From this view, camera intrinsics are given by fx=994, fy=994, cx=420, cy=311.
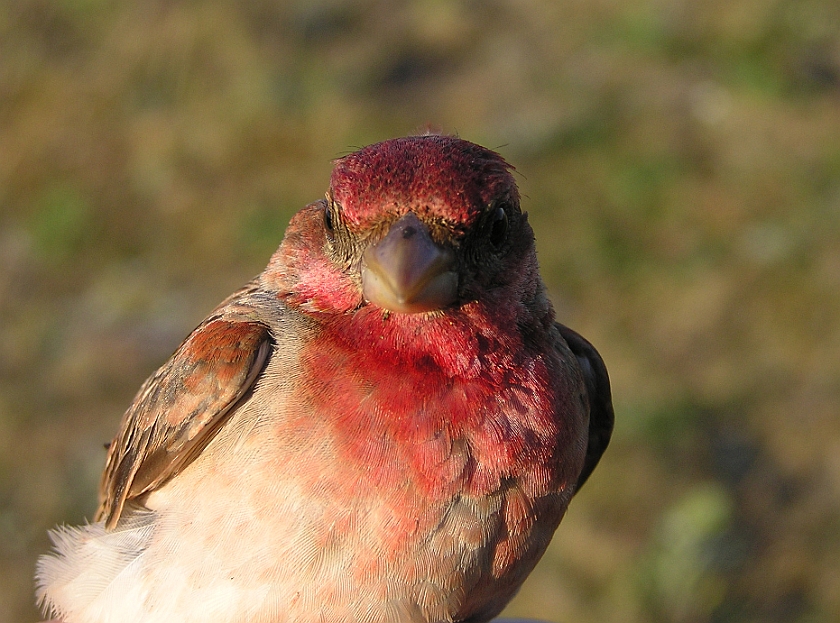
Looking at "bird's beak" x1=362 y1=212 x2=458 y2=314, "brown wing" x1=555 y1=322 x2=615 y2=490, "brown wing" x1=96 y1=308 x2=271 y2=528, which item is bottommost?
"brown wing" x1=555 y1=322 x2=615 y2=490

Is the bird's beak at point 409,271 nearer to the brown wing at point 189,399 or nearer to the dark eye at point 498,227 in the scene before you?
the dark eye at point 498,227

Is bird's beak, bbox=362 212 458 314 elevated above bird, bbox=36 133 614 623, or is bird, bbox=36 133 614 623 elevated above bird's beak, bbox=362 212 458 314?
bird's beak, bbox=362 212 458 314

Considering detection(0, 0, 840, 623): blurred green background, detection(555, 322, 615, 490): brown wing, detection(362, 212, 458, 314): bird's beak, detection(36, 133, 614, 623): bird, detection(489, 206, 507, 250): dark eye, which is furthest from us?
detection(0, 0, 840, 623): blurred green background

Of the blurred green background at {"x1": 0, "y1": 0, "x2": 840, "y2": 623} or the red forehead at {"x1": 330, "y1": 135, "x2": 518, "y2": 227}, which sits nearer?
the red forehead at {"x1": 330, "y1": 135, "x2": 518, "y2": 227}

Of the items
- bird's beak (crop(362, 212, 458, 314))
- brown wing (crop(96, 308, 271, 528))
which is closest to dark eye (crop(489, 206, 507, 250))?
bird's beak (crop(362, 212, 458, 314))

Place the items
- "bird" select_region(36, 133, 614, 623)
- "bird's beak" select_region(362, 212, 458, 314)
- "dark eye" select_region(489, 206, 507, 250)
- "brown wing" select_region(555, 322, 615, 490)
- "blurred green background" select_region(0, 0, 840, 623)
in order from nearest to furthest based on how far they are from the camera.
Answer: "bird's beak" select_region(362, 212, 458, 314), "bird" select_region(36, 133, 614, 623), "dark eye" select_region(489, 206, 507, 250), "brown wing" select_region(555, 322, 615, 490), "blurred green background" select_region(0, 0, 840, 623)

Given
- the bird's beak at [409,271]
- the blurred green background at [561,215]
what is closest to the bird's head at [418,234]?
the bird's beak at [409,271]

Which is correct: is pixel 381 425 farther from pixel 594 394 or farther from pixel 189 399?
pixel 594 394

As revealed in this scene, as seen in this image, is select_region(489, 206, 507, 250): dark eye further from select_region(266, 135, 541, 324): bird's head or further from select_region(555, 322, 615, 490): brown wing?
select_region(555, 322, 615, 490): brown wing
